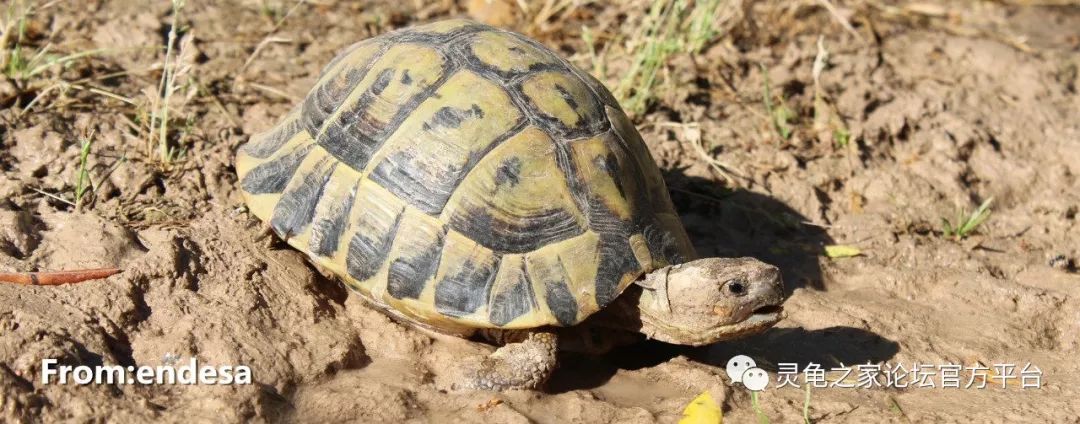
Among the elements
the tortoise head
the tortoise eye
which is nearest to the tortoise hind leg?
the tortoise head

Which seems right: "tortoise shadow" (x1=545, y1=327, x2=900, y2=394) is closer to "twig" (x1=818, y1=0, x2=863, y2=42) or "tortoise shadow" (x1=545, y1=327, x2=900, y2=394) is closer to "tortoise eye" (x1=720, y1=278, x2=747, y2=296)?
"tortoise eye" (x1=720, y1=278, x2=747, y2=296)

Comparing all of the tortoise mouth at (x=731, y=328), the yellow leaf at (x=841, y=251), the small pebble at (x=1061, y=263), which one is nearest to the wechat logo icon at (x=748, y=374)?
the tortoise mouth at (x=731, y=328)

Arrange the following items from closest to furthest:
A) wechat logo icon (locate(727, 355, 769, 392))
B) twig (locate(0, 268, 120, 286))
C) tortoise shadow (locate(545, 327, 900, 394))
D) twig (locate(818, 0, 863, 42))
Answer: twig (locate(0, 268, 120, 286))
wechat logo icon (locate(727, 355, 769, 392))
tortoise shadow (locate(545, 327, 900, 394))
twig (locate(818, 0, 863, 42))

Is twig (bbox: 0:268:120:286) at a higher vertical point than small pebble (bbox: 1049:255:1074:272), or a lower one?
higher

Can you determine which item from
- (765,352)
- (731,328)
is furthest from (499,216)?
(765,352)

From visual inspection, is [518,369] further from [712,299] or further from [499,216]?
[712,299]

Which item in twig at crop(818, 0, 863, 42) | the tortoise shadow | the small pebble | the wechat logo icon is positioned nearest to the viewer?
the wechat logo icon
